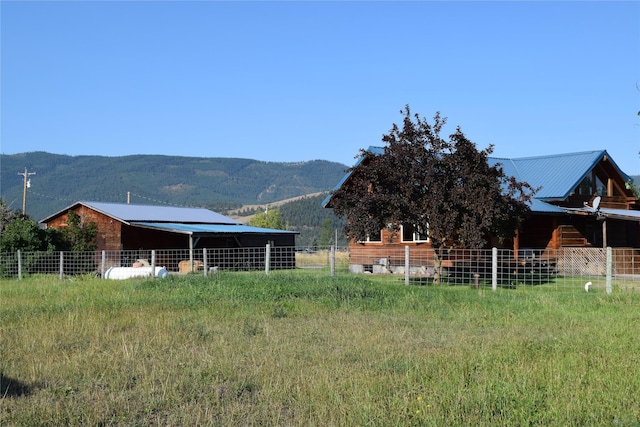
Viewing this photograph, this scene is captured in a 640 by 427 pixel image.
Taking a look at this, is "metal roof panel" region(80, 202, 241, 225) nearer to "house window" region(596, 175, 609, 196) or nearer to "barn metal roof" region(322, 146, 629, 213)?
"barn metal roof" region(322, 146, 629, 213)

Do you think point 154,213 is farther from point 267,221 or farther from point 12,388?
point 12,388

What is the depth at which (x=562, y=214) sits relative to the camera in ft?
86.9

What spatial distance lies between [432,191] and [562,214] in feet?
34.3

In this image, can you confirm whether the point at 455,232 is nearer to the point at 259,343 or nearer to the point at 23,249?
the point at 259,343

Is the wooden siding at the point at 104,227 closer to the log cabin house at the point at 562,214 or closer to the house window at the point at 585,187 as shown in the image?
the log cabin house at the point at 562,214

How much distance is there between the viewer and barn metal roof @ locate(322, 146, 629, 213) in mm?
26828

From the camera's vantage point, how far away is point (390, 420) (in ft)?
17.6

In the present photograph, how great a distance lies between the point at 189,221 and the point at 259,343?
31.1 m

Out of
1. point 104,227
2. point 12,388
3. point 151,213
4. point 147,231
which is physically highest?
point 151,213

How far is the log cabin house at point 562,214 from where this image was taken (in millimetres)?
26469

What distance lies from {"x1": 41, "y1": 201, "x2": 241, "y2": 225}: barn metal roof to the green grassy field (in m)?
22.1

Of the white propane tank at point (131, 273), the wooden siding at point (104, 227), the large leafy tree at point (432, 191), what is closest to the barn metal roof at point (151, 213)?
the wooden siding at point (104, 227)

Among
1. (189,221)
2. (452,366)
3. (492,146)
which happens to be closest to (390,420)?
(452,366)

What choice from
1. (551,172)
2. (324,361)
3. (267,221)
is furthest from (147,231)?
(267,221)
